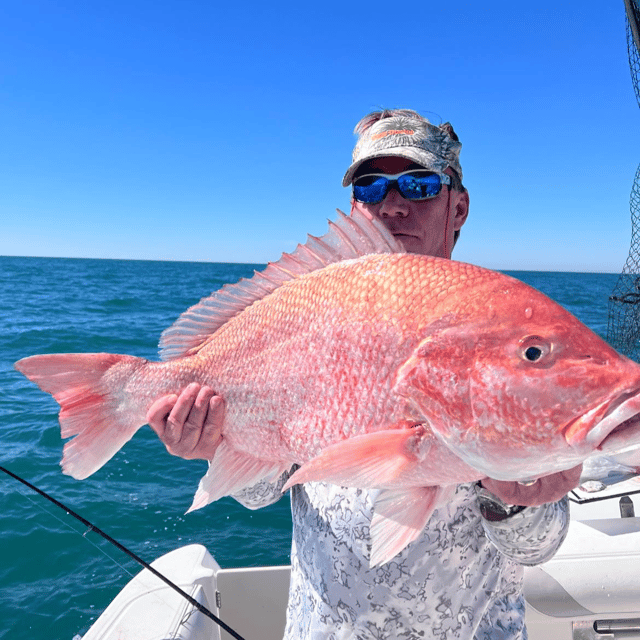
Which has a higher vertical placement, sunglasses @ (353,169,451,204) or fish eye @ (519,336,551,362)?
sunglasses @ (353,169,451,204)

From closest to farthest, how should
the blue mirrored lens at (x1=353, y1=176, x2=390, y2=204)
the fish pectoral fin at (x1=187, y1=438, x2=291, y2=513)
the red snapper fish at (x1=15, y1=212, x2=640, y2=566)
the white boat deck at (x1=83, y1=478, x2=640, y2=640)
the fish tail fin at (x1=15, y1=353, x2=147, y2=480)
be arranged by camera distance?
the red snapper fish at (x1=15, y1=212, x2=640, y2=566) < the fish pectoral fin at (x1=187, y1=438, x2=291, y2=513) < the fish tail fin at (x1=15, y1=353, x2=147, y2=480) < the blue mirrored lens at (x1=353, y1=176, x2=390, y2=204) < the white boat deck at (x1=83, y1=478, x2=640, y2=640)

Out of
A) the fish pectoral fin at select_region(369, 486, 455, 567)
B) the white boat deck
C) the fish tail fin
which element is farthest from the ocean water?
the fish pectoral fin at select_region(369, 486, 455, 567)

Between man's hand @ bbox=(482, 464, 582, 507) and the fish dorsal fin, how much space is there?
73 cm

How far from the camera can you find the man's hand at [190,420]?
5.48 ft

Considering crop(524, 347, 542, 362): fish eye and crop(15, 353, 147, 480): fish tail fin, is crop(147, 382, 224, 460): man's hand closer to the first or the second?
crop(15, 353, 147, 480): fish tail fin

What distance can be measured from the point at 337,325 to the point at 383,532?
548mm

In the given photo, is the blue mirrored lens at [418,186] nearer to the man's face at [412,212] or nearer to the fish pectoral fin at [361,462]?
the man's face at [412,212]

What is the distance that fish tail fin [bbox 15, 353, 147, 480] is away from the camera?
69.5 inches

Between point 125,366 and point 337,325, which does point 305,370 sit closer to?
point 337,325

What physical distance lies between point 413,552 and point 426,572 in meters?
0.07

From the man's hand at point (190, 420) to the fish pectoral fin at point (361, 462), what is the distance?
1.90 feet

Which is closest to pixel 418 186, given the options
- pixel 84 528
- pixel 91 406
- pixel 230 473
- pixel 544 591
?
pixel 230 473

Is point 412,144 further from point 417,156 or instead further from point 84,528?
point 84,528

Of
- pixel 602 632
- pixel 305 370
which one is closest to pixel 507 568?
pixel 305 370
